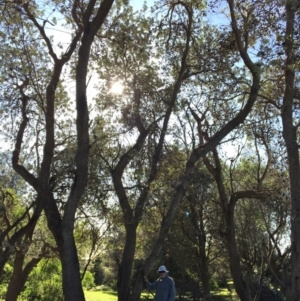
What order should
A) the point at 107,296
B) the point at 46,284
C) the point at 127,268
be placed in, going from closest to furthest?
the point at 127,268, the point at 46,284, the point at 107,296

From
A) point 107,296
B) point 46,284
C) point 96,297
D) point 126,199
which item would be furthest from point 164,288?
point 107,296

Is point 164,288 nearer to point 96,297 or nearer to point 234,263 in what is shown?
point 234,263

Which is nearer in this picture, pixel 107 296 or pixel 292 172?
pixel 292 172

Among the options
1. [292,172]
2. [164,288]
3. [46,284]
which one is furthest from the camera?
[46,284]

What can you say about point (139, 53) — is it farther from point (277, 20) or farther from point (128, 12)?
point (277, 20)

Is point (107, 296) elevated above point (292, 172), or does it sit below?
below

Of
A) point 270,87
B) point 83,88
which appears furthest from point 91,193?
point 270,87

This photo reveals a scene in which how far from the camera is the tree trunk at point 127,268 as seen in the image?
9.12 metres

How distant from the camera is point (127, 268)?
9.36 metres

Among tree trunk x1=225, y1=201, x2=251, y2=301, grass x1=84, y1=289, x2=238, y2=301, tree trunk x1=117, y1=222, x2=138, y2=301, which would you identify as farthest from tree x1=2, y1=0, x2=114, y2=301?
grass x1=84, y1=289, x2=238, y2=301

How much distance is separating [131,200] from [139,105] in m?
2.77

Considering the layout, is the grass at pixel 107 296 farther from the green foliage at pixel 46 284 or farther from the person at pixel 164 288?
the person at pixel 164 288

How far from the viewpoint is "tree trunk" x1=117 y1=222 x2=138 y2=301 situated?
29.9 feet

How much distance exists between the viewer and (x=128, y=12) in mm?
11766
